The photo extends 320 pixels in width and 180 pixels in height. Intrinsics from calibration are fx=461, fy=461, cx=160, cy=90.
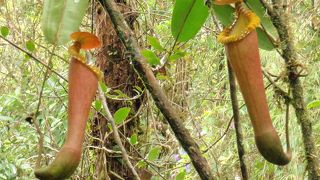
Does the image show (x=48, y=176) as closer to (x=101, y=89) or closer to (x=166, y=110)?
(x=166, y=110)

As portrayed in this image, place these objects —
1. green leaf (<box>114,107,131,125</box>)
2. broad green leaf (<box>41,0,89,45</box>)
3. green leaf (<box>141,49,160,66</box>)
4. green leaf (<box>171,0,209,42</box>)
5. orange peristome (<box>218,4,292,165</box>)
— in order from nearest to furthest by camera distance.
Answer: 1. orange peristome (<box>218,4,292,165</box>)
2. broad green leaf (<box>41,0,89,45</box>)
3. green leaf (<box>171,0,209,42</box>)
4. green leaf (<box>141,49,160,66</box>)
5. green leaf (<box>114,107,131,125</box>)

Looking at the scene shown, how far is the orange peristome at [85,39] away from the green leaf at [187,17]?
0.24 metres

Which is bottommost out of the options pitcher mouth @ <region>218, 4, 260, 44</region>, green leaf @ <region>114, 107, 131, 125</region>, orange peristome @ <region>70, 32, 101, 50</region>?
orange peristome @ <region>70, 32, 101, 50</region>

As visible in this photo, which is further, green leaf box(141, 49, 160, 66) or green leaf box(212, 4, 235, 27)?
green leaf box(141, 49, 160, 66)

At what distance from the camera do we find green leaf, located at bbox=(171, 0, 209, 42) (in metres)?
0.78

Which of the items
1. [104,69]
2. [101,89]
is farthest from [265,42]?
[104,69]

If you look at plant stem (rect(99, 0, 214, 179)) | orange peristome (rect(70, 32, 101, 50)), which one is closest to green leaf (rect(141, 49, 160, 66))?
plant stem (rect(99, 0, 214, 179))

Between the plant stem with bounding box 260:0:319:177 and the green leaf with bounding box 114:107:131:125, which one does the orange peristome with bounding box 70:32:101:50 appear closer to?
the plant stem with bounding box 260:0:319:177

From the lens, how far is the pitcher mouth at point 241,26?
520 millimetres

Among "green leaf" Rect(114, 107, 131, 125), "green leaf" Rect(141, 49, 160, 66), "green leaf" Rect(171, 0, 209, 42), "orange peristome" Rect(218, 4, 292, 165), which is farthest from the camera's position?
"green leaf" Rect(114, 107, 131, 125)

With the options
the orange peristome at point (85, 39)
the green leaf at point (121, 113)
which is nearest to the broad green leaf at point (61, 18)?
the orange peristome at point (85, 39)

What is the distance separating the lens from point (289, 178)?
2.34 metres

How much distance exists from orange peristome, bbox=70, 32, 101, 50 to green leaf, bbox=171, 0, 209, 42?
242 millimetres

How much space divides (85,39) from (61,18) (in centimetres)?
8
